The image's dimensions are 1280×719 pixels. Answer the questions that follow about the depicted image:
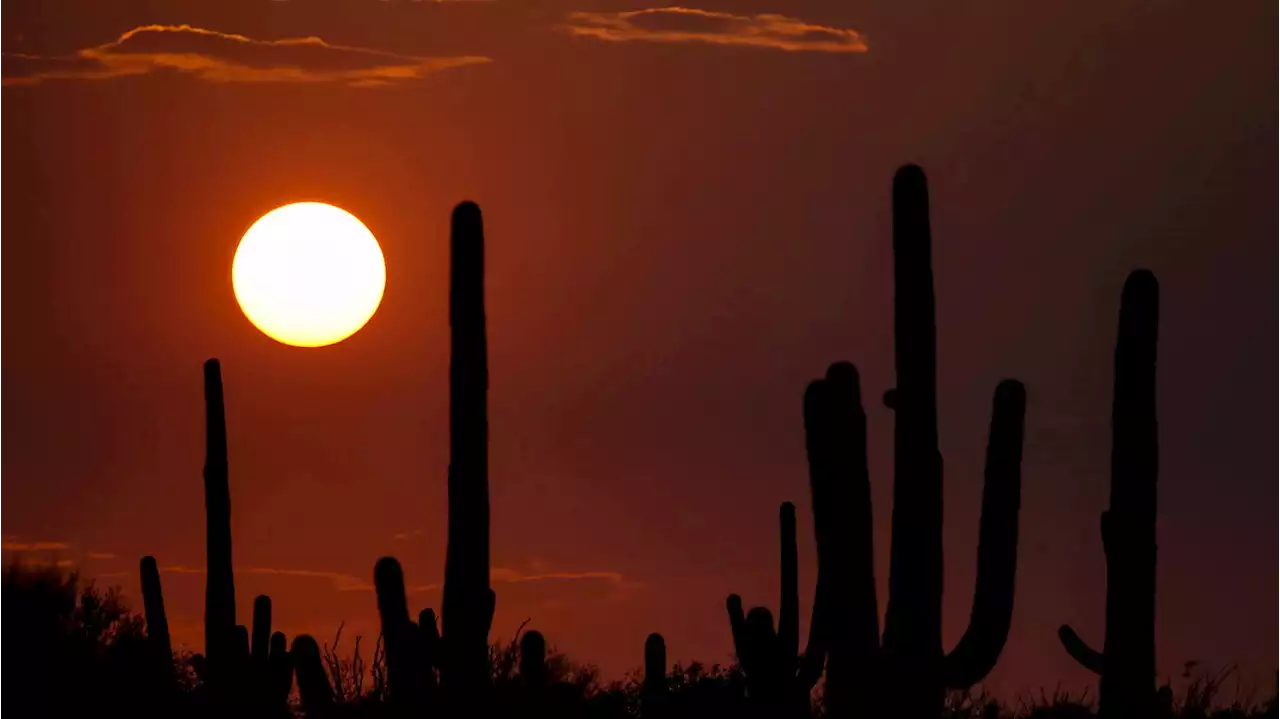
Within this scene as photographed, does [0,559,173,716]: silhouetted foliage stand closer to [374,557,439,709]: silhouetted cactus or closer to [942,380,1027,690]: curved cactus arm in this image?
[374,557,439,709]: silhouetted cactus

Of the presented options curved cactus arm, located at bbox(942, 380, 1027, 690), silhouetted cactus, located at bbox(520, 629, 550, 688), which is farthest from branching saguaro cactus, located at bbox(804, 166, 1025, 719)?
silhouetted cactus, located at bbox(520, 629, 550, 688)

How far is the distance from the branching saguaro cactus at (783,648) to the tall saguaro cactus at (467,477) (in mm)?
2263

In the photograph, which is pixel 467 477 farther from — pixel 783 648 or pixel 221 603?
pixel 221 603

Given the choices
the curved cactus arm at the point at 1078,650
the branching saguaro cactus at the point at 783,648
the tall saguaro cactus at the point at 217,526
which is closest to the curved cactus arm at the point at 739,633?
the branching saguaro cactus at the point at 783,648

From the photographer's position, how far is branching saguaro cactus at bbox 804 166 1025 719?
14.8 metres

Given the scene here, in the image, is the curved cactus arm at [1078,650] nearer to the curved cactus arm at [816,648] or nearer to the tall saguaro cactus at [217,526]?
the curved cactus arm at [816,648]

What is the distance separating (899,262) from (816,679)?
381cm

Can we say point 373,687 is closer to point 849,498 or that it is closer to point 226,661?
point 226,661

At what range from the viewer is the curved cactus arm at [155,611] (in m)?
22.7

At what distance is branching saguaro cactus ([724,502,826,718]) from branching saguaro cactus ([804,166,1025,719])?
0.42 m

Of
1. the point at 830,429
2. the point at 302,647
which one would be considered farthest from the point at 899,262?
the point at 302,647

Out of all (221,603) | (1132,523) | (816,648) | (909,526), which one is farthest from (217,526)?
(1132,523)

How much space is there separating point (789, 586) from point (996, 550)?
12.8 feet

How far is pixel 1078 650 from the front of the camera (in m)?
15.6
